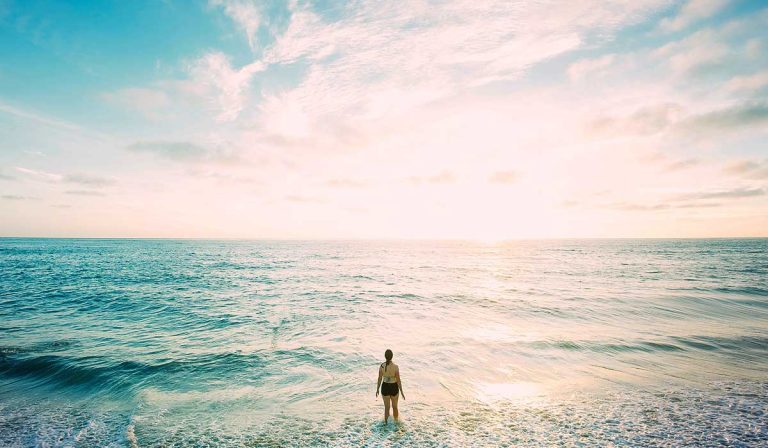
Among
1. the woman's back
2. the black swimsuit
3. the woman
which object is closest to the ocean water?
the woman

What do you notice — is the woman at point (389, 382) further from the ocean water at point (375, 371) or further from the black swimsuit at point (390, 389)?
the ocean water at point (375, 371)

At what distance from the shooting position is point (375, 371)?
50.8 ft

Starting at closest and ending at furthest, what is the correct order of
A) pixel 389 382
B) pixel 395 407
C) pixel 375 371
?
pixel 389 382, pixel 395 407, pixel 375 371

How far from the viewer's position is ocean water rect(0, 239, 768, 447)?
405 inches

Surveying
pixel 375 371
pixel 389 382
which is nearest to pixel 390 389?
pixel 389 382

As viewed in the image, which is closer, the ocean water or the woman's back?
the ocean water

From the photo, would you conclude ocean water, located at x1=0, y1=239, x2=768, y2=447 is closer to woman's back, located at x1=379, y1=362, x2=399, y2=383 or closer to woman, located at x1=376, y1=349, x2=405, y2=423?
woman, located at x1=376, y1=349, x2=405, y2=423

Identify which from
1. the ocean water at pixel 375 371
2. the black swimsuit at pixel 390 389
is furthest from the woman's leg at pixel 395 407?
the ocean water at pixel 375 371

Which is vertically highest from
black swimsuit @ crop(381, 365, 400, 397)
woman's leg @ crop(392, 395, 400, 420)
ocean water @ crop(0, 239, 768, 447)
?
black swimsuit @ crop(381, 365, 400, 397)

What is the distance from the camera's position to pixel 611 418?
10.8 meters

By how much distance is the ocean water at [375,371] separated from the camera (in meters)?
10.3

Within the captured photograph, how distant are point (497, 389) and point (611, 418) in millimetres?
3791

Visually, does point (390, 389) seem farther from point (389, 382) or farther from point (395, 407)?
point (395, 407)

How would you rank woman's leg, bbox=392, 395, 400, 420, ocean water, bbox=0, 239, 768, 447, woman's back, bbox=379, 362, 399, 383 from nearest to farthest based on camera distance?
ocean water, bbox=0, 239, 768, 447 < woman's back, bbox=379, 362, 399, 383 < woman's leg, bbox=392, 395, 400, 420
